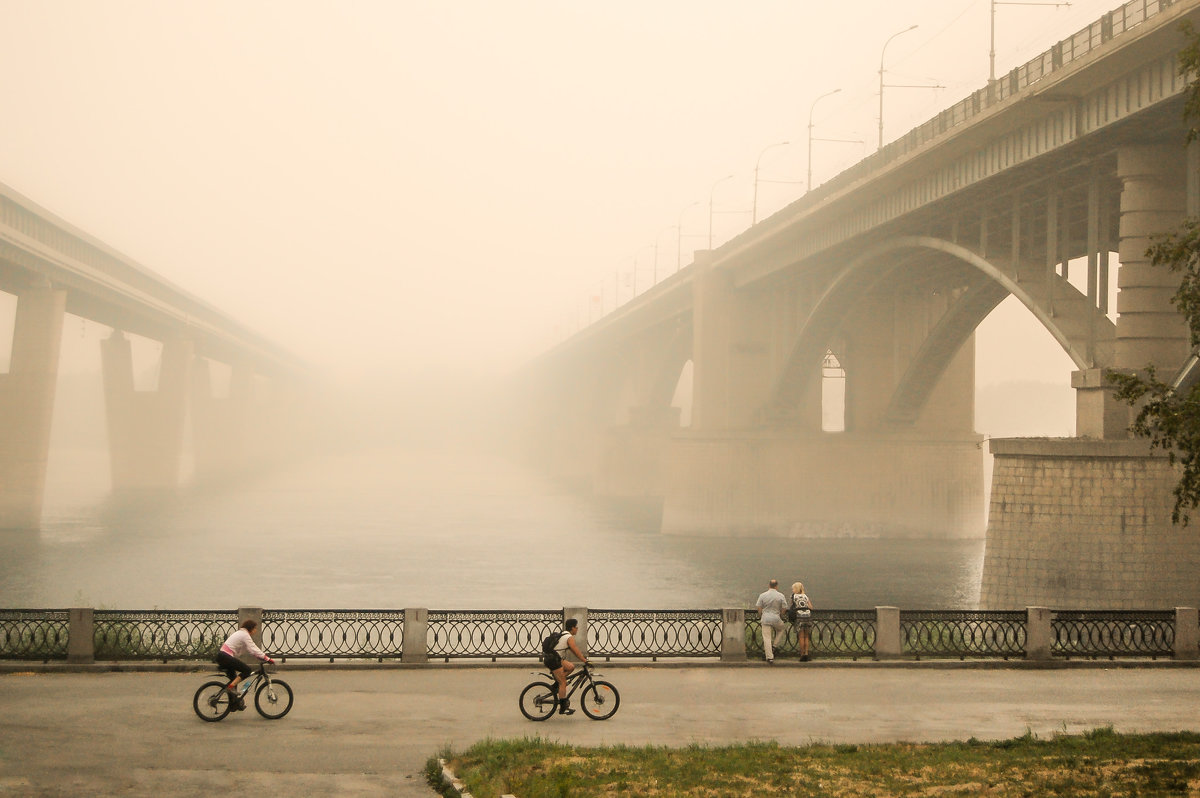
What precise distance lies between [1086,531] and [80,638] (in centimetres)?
1901

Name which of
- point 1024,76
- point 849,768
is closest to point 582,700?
point 849,768

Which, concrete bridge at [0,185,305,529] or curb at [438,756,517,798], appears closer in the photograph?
curb at [438,756,517,798]

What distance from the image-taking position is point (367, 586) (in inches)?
1619

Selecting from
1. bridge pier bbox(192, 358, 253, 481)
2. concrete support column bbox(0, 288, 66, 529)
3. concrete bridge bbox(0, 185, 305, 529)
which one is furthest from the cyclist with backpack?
bridge pier bbox(192, 358, 253, 481)

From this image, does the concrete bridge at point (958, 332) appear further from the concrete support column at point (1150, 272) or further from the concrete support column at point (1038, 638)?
the concrete support column at point (1038, 638)

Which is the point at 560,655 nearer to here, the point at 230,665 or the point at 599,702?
the point at 599,702

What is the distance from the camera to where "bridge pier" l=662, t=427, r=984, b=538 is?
56.9m

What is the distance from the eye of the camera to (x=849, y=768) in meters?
12.3

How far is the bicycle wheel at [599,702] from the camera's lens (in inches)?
607

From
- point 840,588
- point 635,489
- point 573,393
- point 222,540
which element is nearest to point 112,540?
point 222,540

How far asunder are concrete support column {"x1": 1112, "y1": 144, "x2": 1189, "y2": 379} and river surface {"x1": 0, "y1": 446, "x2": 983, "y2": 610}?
1320cm

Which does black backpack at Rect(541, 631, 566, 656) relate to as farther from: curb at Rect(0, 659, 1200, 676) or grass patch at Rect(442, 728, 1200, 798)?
curb at Rect(0, 659, 1200, 676)

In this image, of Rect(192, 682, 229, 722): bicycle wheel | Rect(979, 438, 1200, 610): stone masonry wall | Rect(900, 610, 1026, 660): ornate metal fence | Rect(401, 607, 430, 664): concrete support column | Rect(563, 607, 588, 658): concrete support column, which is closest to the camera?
Rect(192, 682, 229, 722): bicycle wheel

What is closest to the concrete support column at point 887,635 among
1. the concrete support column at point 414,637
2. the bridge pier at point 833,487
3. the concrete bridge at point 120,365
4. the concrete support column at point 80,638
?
the concrete support column at point 414,637
